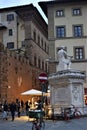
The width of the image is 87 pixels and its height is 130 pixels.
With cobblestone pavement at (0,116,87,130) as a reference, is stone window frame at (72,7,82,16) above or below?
above

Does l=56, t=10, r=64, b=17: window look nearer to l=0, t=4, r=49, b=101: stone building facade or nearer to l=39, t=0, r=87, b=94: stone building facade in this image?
l=39, t=0, r=87, b=94: stone building facade

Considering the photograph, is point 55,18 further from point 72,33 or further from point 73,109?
point 73,109

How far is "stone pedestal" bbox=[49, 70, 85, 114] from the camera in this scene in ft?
86.5

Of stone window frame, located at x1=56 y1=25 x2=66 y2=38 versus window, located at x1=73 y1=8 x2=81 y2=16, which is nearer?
window, located at x1=73 y1=8 x2=81 y2=16

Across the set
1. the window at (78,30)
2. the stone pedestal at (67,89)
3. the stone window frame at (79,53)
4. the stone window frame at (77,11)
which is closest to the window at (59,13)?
the stone window frame at (77,11)

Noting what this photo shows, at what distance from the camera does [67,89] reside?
26453 millimetres

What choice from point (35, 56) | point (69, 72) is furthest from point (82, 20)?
point (69, 72)

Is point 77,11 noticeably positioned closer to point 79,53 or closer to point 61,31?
point 61,31

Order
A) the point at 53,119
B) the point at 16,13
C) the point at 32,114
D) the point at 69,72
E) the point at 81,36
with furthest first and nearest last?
the point at 16,13 → the point at 81,36 → the point at 69,72 → the point at 53,119 → the point at 32,114

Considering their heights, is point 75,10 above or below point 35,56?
above

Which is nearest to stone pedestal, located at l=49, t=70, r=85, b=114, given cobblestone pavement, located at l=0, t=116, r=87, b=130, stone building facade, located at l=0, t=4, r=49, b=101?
cobblestone pavement, located at l=0, t=116, r=87, b=130

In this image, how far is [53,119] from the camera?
80.4 ft

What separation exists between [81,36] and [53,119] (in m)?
23.2

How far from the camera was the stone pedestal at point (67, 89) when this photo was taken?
2638 centimetres
